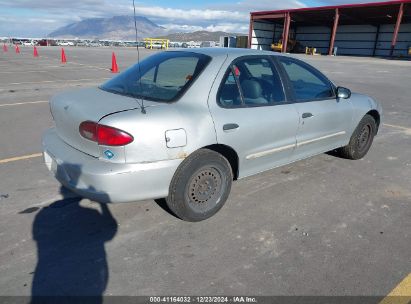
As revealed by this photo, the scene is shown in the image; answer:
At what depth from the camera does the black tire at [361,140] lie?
4.91 metres

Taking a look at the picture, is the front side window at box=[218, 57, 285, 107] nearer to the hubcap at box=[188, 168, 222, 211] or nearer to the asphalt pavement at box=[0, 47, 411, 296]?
the hubcap at box=[188, 168, 222, 211]

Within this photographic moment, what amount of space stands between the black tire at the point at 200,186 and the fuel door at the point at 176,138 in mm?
175

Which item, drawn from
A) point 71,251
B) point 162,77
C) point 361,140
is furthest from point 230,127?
point 361,140

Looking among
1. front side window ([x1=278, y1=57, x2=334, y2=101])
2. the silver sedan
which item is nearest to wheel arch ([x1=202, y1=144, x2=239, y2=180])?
the silver sedan

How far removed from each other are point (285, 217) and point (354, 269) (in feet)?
2.89

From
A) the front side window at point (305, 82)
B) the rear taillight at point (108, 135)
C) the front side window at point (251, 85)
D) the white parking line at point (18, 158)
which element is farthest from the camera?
the white parking line at point (18, 158)

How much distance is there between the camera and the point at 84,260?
2670 millimetres

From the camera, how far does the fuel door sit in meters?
2.82

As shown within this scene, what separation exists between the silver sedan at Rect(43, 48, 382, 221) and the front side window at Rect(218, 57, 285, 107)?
1cm

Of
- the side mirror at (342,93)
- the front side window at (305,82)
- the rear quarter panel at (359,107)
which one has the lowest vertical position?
the rear quarter panel at (359,107)

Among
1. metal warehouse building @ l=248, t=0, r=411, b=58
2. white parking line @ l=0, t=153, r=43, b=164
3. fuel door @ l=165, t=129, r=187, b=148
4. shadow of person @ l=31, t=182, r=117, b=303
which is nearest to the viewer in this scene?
shadow of person @ l=31, t=182, r=117, b=303

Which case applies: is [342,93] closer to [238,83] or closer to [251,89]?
[251,89]

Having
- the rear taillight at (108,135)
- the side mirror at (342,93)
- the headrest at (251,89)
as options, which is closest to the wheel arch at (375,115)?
the side mirror at (342,93)

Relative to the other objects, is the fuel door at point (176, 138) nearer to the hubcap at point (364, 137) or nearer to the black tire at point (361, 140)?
the black tire at point (361, 140)
